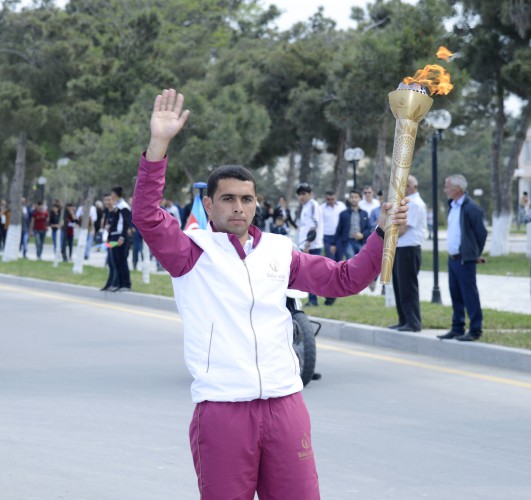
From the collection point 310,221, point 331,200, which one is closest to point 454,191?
point 310,221

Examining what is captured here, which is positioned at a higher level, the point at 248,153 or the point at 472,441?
the point at 248,153

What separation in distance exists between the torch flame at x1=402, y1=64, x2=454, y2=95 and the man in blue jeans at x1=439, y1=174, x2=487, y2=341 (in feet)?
25.5

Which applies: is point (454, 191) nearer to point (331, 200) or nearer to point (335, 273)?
point (331, 200)

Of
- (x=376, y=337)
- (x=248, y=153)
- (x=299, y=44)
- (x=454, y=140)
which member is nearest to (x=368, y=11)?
(x=299, y=44)

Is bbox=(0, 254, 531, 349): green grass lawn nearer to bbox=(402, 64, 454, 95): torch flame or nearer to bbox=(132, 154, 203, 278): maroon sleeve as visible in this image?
bbox=(402, 64, 454, 95): torch flame

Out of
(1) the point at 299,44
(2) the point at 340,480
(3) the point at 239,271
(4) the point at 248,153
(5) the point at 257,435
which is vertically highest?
(1) the point at 299,44

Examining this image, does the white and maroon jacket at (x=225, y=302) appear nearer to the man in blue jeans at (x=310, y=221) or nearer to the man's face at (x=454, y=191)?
the man's face at (x=454, y=191)

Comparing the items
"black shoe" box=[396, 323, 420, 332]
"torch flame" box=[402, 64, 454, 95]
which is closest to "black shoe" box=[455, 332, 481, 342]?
"black shoe" box=[396, 323, 420, 332]

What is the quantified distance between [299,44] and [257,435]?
1812 inches

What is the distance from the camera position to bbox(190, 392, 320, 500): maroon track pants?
384cm

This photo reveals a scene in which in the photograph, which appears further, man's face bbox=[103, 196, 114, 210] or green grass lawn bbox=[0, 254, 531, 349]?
man's face bbox=[103, 196, 114, 210]

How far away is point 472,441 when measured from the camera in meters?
7.56

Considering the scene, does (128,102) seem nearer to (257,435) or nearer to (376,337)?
(376,337)

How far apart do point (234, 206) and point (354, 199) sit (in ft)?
47.2
